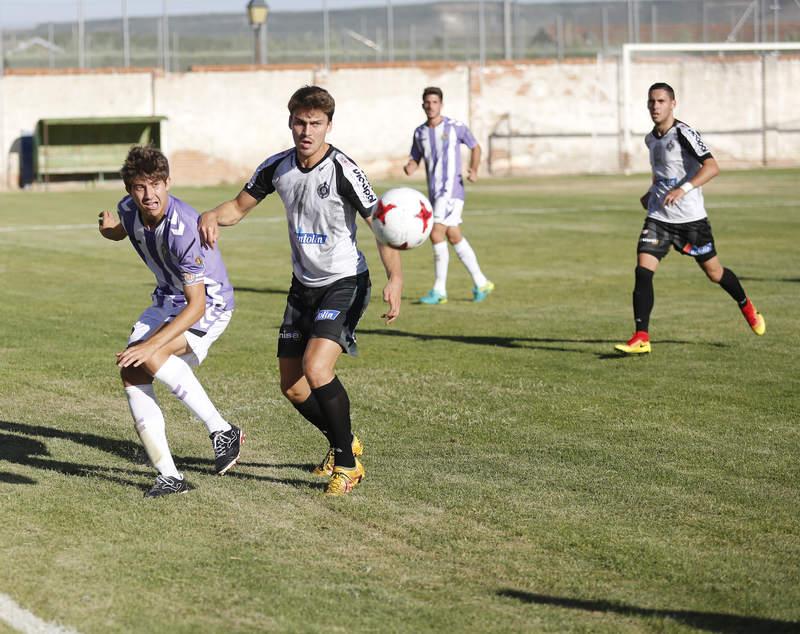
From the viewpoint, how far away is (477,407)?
8773 mm

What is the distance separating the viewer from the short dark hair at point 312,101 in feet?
21.2

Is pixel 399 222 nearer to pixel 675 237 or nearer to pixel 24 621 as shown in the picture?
pixel 24 621

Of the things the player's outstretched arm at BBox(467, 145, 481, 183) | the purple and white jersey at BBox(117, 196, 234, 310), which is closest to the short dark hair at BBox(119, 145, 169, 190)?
the purple and white jersey at BBox(117, 196, 234, 310)

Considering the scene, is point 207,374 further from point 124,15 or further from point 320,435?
point 124,15

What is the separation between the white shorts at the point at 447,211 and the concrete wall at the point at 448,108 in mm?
24337

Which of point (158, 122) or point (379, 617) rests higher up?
point (158, 122)

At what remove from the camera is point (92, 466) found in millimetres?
7148

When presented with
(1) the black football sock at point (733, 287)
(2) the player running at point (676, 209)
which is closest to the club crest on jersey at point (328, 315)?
(2) the player running at point (676, 209)

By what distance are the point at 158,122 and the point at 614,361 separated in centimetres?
2935

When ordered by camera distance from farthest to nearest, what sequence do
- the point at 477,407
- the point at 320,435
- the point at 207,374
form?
the point at 207,374 < the point at 477,407 < the point at 320,435

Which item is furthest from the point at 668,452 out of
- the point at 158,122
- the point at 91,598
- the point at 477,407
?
the point at 158,122

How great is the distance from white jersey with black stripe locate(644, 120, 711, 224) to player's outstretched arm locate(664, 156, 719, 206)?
0.11 m

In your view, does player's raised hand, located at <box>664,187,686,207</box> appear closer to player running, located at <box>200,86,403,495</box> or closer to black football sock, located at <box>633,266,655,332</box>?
black football sock, located at <box>633,266,655,332</box>

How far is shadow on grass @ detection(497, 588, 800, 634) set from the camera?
470 centimetres
